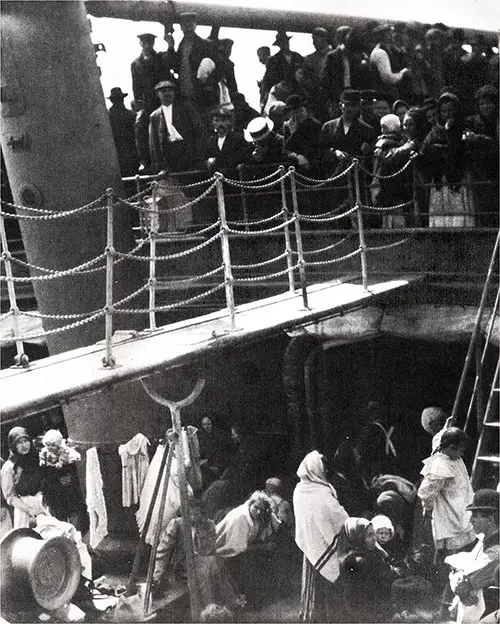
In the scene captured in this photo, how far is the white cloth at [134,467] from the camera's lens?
5.24 meters

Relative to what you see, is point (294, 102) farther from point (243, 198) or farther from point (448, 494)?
point (448, 494)

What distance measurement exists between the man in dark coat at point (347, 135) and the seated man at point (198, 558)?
3.38 metres

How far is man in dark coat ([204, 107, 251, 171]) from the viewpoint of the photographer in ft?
24.4

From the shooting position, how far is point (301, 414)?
704 centimetres

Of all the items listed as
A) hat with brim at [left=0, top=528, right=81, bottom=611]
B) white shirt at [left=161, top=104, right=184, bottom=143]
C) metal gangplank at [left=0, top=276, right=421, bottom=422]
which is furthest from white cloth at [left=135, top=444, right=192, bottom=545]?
white shirt at [left=161, top=104, right=184, bottom=143]

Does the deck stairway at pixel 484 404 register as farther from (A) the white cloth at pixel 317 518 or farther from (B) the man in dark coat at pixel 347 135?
(B) the man in dark coat at pixel 347 135

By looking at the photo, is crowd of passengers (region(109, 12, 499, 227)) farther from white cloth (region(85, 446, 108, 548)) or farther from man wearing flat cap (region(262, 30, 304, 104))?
white cloth (region(85, 446, 108, 548))

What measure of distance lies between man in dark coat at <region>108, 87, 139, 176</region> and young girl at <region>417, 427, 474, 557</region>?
14.5ft

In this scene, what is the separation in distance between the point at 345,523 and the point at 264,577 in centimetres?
54

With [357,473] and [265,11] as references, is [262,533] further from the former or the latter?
[265,11]

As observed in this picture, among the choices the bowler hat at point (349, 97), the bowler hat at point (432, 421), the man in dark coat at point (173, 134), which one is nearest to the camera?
the bowler hat at point (432, 421)

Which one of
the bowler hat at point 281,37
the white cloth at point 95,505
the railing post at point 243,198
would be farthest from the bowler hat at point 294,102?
the white cloth at point 95,505

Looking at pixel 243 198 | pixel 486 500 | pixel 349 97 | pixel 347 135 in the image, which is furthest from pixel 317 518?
pixel 349 97

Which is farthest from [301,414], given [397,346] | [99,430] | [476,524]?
[476,524]
